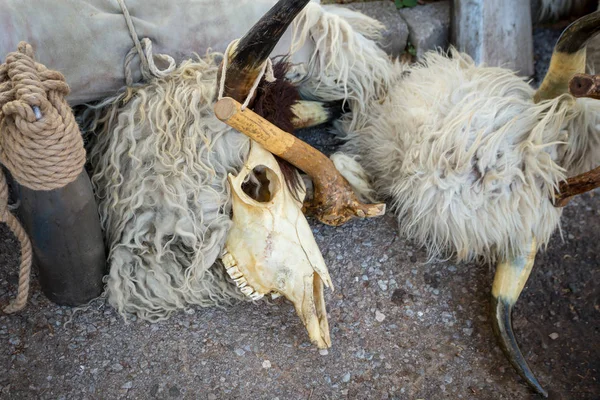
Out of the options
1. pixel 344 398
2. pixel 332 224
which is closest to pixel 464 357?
pixel 344 398

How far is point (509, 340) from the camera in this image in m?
1.23

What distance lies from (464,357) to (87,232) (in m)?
0.81

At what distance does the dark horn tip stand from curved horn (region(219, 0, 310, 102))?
0.69 m

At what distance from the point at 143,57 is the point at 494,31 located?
1015 mm

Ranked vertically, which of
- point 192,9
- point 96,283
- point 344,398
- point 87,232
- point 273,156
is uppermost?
point 192,9

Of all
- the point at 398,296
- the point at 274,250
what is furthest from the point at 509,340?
the point at 274,250

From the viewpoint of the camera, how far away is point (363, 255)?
54.6 inches

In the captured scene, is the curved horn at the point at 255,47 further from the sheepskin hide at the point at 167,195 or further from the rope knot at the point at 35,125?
the rope knot at the point at 35,125

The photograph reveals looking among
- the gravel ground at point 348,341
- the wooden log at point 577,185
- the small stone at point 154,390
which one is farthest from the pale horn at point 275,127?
the small stone at point 154,390

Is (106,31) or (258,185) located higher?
(106,31)

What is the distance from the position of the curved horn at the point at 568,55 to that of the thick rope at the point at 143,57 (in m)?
0.79

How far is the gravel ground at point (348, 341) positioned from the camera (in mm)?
1164

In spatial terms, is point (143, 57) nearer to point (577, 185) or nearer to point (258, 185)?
point (258, 185)

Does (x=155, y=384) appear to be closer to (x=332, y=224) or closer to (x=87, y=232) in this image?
(x=87, y=232)
